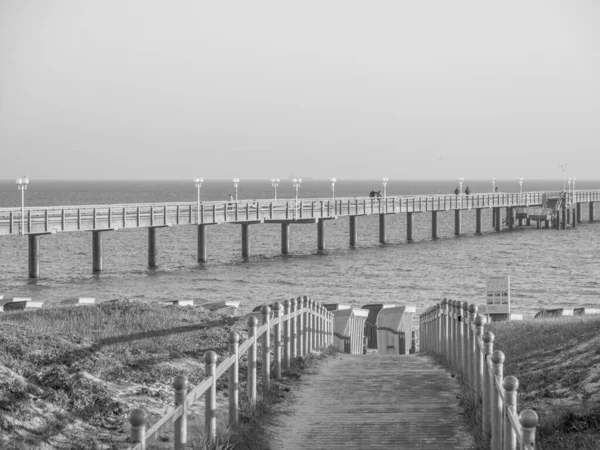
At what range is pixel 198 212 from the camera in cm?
6031

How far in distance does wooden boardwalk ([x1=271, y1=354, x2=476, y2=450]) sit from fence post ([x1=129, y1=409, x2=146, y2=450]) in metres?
3.90

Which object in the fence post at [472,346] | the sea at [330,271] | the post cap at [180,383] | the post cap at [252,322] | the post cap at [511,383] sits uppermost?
the post cap at [511,383]

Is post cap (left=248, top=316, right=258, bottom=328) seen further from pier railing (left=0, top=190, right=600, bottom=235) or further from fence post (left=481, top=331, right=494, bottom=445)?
pier railing (left=0, top=190, right=600, bottom=235)

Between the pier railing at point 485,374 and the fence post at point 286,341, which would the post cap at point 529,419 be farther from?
the fence post at point 286,341

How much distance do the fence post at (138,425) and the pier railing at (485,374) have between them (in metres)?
2.11

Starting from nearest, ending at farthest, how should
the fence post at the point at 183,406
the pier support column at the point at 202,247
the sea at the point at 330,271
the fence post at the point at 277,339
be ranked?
1. the fence post at the point at 183,406
2. the fence post at the point at 277,339
3. the sea at the point at 330,271
4. the pier support column at the point at 202,247

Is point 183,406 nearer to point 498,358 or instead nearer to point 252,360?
point 498,358

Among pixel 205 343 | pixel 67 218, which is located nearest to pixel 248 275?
pixel 67 218

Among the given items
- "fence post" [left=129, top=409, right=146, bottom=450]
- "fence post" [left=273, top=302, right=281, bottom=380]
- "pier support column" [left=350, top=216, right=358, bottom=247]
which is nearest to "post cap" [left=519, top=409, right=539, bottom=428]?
"fence post" [left=129, top=409, right=146, bottom=450]

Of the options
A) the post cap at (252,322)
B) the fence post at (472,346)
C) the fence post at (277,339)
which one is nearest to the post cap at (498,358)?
the post cap at (252,322)

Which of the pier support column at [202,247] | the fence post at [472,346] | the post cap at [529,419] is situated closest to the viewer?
the post cap at [529,419]

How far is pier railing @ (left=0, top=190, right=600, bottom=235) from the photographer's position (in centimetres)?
4994

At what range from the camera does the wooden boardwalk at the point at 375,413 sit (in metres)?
9.50

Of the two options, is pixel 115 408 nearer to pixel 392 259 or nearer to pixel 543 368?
pixel 543 368
